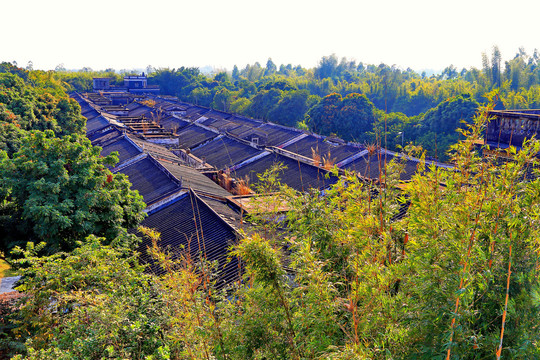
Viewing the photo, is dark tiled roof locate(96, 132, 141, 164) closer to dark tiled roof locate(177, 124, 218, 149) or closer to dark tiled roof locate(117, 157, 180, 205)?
dark tiled roof locate(117, 157, 180, 205)

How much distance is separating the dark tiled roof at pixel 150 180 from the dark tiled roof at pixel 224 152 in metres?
5.55

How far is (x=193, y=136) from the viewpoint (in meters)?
33.5

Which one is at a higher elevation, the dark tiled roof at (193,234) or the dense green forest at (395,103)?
the dense green forest at (395,103)

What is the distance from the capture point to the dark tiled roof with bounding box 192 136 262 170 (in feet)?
81.5

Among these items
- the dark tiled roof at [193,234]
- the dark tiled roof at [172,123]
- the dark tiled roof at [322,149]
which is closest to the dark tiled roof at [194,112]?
the dark tiled roof at [172,123]

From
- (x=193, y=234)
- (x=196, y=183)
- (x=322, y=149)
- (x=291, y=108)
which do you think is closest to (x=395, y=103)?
(x=291, y=108)

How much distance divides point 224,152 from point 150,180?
10.6 m

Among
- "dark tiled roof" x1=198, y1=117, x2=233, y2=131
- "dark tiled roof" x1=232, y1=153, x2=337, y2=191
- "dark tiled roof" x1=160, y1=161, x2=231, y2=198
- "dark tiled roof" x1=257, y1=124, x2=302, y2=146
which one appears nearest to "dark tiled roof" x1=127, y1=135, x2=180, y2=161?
"dark tiled roof" x1=160, y1=161, x2=231, y2=198

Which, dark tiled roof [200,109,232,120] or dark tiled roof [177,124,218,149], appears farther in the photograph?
dark tiled roof [200,109,232,120]

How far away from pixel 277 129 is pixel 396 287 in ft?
97.7

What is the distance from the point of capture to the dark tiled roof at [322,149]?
24.6 m

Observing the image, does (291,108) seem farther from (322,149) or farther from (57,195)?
(57,195)

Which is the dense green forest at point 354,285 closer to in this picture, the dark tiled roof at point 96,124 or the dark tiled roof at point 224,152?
the dark tiled roof at point 224,152

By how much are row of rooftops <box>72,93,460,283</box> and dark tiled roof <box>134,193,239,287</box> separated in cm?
3
